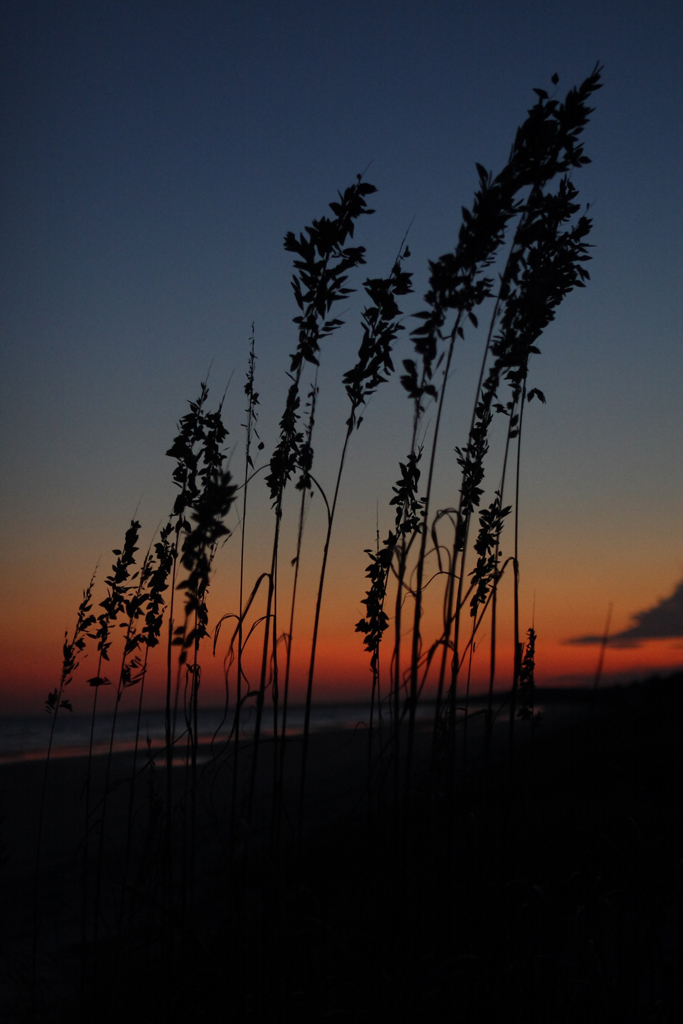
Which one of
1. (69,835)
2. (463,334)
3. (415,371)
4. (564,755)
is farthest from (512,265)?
(69,835)

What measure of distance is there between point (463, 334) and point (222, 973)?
9.26ft

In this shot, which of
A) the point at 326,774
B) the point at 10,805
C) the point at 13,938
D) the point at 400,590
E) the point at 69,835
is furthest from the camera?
the point at 326,774

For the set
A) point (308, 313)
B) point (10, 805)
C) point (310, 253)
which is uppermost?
point (310, 253)

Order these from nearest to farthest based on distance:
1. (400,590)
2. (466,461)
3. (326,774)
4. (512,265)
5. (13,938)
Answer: (400,590) < (512,265) < (466,461) < (13,938) < (326,774)

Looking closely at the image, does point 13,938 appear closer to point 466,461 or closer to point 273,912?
point 273,912

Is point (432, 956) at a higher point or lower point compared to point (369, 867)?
lower

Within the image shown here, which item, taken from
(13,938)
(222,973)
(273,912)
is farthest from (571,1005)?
(13,938)

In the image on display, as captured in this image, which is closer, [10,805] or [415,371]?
[415,371]

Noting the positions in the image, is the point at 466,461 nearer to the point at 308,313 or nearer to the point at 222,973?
the point at 308,313

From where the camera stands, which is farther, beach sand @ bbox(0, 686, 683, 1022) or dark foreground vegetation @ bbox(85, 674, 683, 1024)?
beach sand @ bbox(0, 686, 683, 1022)

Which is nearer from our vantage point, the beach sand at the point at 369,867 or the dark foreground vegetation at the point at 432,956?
the dark foreground vegetation at the point at 432,956

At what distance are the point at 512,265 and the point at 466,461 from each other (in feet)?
2.77

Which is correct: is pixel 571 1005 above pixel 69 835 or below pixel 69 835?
above

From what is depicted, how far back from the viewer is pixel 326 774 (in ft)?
50.8
